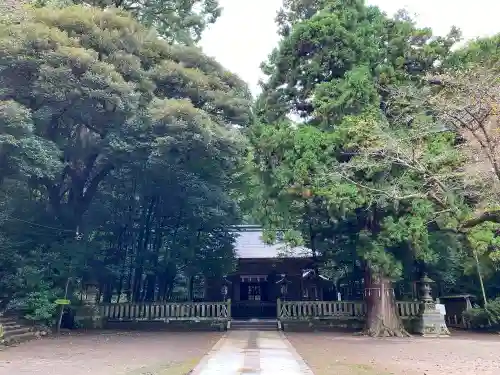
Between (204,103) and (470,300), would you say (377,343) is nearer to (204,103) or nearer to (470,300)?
(470,300)

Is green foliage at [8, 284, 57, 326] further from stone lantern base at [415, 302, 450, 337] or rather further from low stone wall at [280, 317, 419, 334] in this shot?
stone lantern base at [415, 302, 450, 337]

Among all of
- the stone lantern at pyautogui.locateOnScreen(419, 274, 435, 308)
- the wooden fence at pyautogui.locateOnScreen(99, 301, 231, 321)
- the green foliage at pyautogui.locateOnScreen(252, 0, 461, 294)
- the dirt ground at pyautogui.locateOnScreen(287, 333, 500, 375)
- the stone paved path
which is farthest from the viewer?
the wooden fence at pyautogui.locateOnScreen(99, 301, 231, 321)

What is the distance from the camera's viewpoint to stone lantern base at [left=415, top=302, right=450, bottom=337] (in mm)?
14578

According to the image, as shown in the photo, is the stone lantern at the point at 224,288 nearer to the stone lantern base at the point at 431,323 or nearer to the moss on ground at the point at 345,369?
the stone lantern base at the point at 431,323

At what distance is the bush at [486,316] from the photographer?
51.2 ft

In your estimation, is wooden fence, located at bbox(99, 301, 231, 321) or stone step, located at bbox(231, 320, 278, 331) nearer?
wooden fence, located at bbox(99, 301, 231, 321)

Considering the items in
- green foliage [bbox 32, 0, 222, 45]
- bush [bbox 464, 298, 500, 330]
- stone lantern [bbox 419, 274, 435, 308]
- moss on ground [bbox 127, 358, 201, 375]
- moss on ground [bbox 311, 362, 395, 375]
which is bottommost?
moss on ground [bbox 127, 358, 201, 375]

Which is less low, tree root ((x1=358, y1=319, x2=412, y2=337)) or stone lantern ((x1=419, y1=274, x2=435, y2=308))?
stone lantern ((x1=419, y1=274, x2=435, y2=308))

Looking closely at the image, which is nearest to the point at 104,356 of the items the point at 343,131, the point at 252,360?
the point at 252,360

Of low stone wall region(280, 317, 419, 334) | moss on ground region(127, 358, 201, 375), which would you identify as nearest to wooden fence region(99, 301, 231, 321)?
low stone wall region(280, 317, 419, 334)

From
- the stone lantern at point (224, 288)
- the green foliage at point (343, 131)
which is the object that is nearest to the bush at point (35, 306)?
the green foliage at point (343, 131)

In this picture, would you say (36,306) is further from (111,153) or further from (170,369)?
(170,369)

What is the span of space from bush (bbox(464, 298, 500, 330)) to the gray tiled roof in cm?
733

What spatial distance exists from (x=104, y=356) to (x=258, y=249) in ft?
46.1
